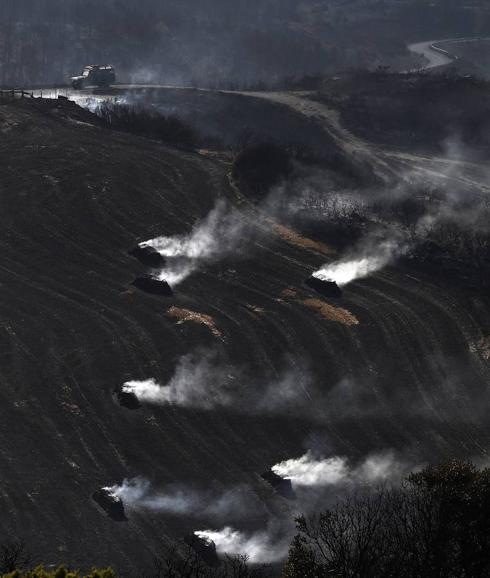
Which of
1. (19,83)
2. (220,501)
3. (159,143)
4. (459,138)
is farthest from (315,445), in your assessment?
(19,83)

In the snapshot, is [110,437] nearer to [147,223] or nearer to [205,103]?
[147,223]

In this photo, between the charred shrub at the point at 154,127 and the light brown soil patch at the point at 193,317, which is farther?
the charred shrub at the point at 154,127

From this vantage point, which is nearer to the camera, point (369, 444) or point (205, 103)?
point (369, 444)

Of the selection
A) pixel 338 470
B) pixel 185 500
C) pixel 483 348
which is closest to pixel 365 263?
pixel 483 348

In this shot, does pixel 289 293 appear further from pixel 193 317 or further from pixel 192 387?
pixel 192 387

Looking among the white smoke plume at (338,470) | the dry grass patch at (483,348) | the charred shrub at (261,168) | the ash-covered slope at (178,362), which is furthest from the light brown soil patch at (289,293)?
the white smoke plume at (338,470)

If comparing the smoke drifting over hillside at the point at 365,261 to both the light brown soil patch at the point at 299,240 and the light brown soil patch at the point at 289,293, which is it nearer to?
the light brown soil patch at the point at 299,240
